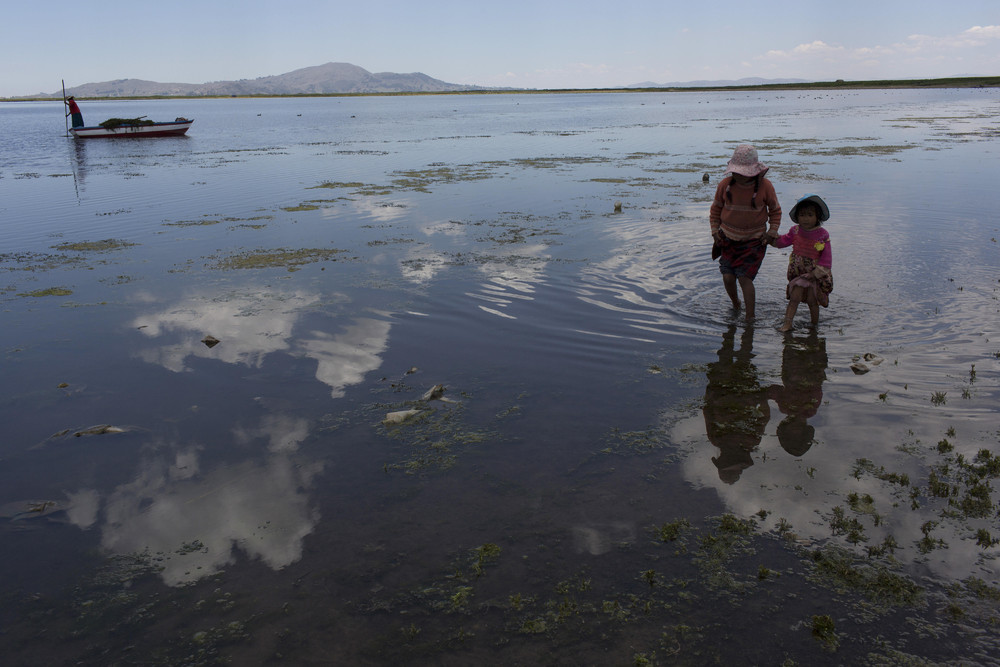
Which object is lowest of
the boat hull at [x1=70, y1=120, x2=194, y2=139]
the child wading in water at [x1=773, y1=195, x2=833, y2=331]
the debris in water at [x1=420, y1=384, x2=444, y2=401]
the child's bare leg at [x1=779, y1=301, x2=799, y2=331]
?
the debris in water at [x1=420, y1=384, x2=444, y2=401]

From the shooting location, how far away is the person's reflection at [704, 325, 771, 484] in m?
5.96

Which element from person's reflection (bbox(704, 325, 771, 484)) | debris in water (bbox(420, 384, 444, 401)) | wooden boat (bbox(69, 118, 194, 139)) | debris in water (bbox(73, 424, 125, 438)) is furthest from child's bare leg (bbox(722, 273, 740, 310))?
wooden boat (bbox(69, 118, 194, 139))

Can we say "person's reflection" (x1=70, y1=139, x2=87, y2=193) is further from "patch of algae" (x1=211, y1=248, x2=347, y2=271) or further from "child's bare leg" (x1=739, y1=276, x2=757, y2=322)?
"child's bare leg" (x1=739, y1=276, x2=757, y2=322)

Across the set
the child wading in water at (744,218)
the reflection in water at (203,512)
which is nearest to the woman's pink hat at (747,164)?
the child wading in water at (744,218)

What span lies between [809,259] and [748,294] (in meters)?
1.03

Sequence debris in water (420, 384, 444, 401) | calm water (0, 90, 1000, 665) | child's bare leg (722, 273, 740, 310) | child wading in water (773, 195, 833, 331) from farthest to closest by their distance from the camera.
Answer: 1. child's bare leg (722, 273, 740, 310)
2. child wading in water (773, 195, 833, 331)
3. debris in water (420, 384, 444, 401)
4. calm water (0, 90, 1000, 665)

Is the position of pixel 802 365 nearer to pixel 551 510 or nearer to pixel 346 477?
pixel 551 510

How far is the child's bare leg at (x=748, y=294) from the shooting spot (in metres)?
9.67

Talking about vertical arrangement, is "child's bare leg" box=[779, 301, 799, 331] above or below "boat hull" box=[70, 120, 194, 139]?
below

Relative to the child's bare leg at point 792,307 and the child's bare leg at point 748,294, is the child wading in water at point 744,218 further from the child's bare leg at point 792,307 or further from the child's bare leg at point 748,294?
the child's bare leg at point 792,307

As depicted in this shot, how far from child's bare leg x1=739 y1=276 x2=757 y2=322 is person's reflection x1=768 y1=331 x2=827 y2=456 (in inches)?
38.3

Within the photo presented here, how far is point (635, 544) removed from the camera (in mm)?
4793

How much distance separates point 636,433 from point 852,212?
547 inches

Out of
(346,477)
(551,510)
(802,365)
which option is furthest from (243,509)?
(802,365)
